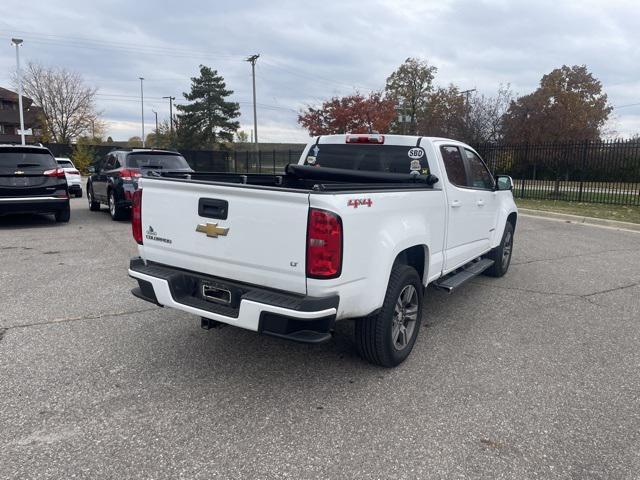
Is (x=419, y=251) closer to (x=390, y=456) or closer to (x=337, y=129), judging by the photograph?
(x=390, y=456)

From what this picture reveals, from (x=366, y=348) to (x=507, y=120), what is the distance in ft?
93.0

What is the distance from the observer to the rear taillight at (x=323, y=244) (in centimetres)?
291

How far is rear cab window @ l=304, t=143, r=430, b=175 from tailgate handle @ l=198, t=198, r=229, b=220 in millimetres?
1992

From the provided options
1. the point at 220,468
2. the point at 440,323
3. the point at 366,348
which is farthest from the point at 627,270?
the point at 220,468

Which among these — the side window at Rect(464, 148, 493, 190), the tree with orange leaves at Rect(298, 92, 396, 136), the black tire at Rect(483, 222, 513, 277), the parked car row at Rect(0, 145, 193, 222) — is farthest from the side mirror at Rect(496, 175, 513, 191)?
the tree with orange leaves at Rect(298, 92, 396, 136)

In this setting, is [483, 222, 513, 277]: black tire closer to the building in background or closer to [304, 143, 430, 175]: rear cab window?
[304, 143, 430, 175]: rear cab window

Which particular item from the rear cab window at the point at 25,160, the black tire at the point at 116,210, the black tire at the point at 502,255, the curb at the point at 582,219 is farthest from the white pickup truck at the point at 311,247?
the curb at the point at 582,219

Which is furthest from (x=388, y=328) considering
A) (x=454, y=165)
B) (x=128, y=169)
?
(x=128, y=169)

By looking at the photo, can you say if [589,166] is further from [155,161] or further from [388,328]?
[388,328]

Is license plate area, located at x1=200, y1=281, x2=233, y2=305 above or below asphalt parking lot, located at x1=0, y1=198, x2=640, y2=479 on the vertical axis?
above

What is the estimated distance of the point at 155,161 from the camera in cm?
1116

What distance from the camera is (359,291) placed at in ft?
10.4

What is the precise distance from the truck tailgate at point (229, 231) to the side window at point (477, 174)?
291 cm

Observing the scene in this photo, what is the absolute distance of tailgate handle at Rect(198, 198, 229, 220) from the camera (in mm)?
3264
